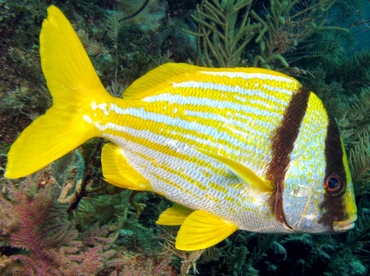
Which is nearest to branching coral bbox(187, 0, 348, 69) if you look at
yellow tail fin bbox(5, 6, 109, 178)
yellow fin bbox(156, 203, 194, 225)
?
yellow fin bbox(156, 203, 194, 225)

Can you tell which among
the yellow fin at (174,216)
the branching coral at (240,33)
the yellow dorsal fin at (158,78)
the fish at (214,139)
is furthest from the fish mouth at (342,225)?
the branching coral at (240,33)

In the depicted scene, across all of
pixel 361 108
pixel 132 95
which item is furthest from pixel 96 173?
pixel 361 108

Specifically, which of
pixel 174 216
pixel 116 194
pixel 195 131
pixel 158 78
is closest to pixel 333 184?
pixel 195 131

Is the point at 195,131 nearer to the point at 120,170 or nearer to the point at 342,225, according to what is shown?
the point at 120,170

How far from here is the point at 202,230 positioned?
69.9 inches

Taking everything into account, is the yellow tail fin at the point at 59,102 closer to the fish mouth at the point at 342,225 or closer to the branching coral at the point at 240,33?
the fish mouth at the point at 342,225

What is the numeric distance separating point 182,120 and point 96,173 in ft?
5.86

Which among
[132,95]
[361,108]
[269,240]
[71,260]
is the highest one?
[132,95]

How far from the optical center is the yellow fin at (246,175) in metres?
1.55

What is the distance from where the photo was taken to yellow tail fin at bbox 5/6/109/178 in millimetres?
1578

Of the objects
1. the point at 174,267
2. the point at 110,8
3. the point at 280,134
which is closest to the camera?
the point at 280,134

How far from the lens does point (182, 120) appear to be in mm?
1774

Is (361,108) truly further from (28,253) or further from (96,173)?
(28,253)

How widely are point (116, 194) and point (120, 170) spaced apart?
115 cm
